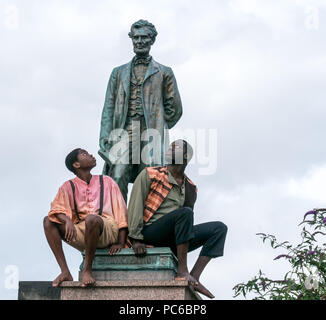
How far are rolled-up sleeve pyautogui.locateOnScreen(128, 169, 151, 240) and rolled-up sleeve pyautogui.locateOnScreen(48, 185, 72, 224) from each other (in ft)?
2.00

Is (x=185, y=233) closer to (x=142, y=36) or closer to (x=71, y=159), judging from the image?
(x=71, y=159)

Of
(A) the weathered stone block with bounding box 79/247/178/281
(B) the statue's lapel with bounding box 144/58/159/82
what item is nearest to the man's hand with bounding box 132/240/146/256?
(A) the weathered stone block with bounding box 79/247/178/281

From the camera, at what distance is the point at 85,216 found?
961 centimetres

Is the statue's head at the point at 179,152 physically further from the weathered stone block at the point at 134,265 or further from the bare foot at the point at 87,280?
the bare foot at the point at 87,280

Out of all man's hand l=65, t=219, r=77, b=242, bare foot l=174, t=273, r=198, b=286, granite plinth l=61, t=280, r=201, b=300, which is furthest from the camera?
man's hand l=65, t=219, r=77, b=242

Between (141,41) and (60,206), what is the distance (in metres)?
2.79

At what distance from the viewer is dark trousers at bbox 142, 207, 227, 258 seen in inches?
367

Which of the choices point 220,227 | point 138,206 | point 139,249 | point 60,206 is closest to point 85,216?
point 60,206

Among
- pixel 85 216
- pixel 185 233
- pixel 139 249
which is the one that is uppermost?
pixel 85 216

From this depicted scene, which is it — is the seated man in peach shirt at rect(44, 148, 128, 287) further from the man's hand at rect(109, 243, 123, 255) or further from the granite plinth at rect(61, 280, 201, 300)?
the granite plinth at rect(61, 280, 201, 300)

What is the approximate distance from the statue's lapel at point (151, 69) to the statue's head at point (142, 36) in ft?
0.52
